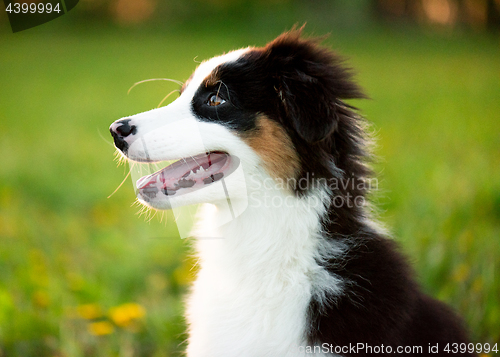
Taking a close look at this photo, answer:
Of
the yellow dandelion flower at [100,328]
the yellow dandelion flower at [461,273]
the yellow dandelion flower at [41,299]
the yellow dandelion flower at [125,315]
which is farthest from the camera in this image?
the yellow dandelion flower at [461,273]

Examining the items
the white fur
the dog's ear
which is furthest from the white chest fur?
the dog's ear

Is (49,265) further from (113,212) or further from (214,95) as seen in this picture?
(214,95)

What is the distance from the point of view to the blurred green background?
3068mm

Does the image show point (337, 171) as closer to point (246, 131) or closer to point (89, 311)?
point (246, 131)

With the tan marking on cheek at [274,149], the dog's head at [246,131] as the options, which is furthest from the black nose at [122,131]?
the tan marking on cheek at [274,149]

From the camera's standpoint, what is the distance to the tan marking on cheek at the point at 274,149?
2.16 m

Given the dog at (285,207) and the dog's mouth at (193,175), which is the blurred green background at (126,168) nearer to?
the dog at (285,207)

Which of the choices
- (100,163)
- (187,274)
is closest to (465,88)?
(100,163)

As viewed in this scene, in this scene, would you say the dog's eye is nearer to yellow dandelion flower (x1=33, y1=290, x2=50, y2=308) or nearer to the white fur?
the white fur

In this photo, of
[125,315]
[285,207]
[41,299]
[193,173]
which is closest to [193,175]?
[193,173]

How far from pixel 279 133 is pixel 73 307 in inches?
79.0

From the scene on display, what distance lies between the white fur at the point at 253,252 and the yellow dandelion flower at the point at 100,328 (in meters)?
0.74

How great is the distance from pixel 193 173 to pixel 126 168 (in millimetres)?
735

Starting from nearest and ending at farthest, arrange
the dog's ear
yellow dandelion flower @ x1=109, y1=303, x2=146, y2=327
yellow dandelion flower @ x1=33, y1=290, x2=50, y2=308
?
the dog's ear → yellow dandelion flower @ x1=109, y1=303, x2=146, y2=327 → yellow dandelion flower @ x1=33, y1=290, x2=50, y2=308
